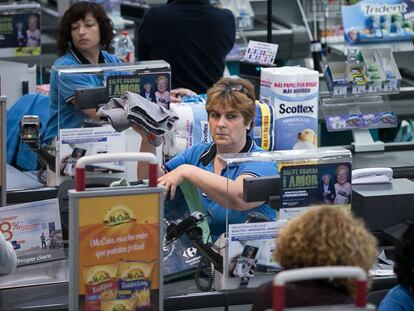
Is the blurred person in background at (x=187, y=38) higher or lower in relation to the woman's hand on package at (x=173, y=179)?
higher

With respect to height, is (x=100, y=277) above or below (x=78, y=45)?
below

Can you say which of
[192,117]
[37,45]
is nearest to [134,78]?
[192,117]

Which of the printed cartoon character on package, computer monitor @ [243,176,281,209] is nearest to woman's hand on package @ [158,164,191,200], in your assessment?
computer monitor @ [243,176,281,209]

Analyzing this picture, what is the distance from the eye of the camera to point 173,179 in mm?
4594

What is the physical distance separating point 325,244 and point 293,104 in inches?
115

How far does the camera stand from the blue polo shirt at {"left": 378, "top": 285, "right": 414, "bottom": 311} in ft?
12.5

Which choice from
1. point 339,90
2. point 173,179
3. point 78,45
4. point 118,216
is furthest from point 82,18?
point 118,216

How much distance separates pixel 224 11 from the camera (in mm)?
7652

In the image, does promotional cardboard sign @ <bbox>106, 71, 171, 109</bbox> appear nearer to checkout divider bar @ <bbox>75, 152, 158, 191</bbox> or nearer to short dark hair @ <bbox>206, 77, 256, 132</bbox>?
short dark hair @ <bbox>206, 77, 256, 132</bbox>

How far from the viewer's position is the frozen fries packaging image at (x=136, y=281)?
3.93 metres

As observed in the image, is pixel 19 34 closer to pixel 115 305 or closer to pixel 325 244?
pixel 115 305

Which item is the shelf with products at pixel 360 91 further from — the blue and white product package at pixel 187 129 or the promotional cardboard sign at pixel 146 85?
the promotional cardboard sign at pixel 146 85

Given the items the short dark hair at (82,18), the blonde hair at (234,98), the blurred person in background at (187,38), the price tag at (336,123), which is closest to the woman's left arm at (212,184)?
the blonde hair at (234,98)

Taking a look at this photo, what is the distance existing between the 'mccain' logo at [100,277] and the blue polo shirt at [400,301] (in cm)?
95
